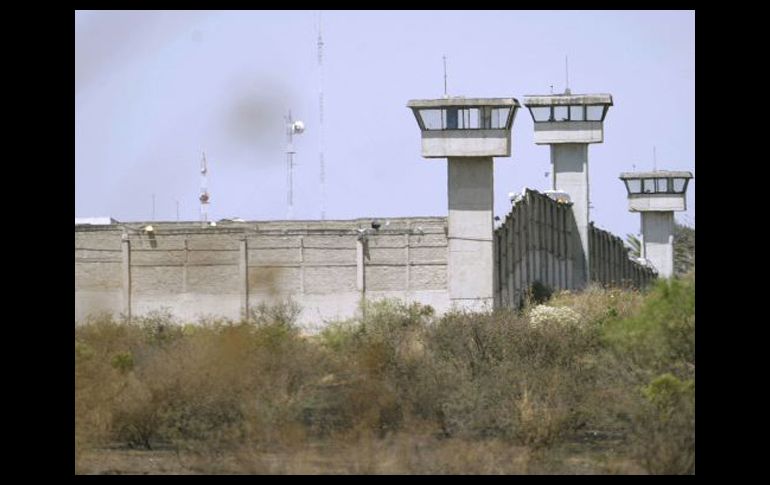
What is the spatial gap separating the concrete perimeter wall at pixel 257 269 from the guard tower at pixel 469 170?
51 cm

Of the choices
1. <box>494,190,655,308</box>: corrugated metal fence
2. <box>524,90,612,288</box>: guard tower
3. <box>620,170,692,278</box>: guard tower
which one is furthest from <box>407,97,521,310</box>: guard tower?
<box>620,170,692,278</box>: guard tower

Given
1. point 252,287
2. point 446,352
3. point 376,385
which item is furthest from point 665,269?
point 376,385

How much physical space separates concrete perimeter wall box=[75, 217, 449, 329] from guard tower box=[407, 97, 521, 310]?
0.51 meters

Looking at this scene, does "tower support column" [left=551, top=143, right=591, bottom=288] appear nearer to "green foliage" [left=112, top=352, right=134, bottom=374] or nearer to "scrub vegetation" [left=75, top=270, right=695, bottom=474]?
"scrub vegetation" [left=75, top=270, right=695, bottom=474]

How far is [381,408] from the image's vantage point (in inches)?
912

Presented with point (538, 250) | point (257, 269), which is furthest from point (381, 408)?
point (538, 250)

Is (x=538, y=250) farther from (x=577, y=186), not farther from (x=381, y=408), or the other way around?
(x=381, y=408)

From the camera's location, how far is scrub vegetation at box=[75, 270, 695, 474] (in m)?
20.1

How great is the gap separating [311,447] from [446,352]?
8327 millimetres

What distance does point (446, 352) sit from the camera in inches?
1159

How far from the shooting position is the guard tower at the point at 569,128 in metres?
61.9

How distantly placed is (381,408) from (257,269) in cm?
2549
